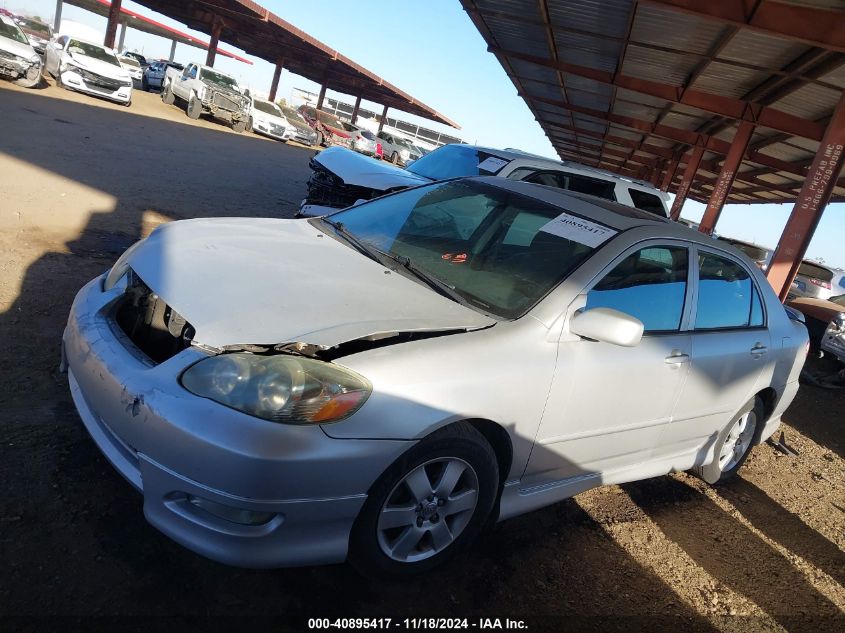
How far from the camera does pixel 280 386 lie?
205cm

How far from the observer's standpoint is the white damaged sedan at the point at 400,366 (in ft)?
6.68

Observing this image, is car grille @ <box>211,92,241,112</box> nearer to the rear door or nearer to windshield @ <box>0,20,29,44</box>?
windshield @ <box>0,20,29,44</box>

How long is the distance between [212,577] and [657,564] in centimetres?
216

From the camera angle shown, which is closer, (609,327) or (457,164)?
(609,327)

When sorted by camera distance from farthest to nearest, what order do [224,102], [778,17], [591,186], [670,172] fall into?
1. [670,172]
2. [224,102]
3. [778,17]
4. [591,186]

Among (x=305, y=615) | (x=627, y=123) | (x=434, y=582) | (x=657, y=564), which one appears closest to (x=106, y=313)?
(x=305, y=615)

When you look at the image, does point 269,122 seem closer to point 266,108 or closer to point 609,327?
point 266,108

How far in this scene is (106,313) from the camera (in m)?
2.65

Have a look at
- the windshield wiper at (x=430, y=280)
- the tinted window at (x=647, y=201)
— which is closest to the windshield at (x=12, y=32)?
the tinted window at (x=647, y=201)

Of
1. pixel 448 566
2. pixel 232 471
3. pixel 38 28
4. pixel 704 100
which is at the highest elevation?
pixel 704 100

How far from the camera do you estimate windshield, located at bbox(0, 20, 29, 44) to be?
15519 mm

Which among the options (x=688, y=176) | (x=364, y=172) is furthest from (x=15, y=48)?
(x=688, y=176)

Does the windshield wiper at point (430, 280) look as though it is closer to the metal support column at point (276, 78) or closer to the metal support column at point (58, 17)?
the metal support column at point (276, 78)

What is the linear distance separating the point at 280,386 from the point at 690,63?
42.0ft
